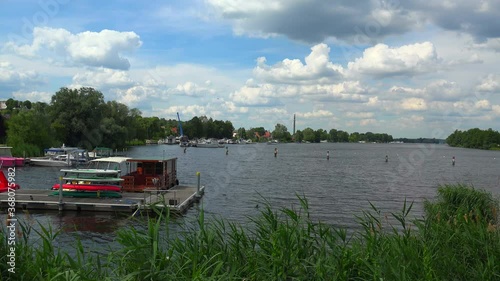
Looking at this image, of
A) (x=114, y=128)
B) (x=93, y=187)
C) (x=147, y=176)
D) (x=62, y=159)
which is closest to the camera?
(x=93, y=187)

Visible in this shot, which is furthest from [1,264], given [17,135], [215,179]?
[17,135]

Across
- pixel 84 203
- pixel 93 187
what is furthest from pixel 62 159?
pixel 84 203

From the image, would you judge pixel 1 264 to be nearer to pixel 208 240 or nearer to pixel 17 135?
pixel 208 240

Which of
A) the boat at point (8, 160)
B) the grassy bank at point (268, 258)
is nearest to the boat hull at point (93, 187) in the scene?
the grassy bank at point (268, 258)

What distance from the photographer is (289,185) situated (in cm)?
4800

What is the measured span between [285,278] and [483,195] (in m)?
18.2

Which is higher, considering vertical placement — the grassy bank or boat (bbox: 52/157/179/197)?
the grassy bank

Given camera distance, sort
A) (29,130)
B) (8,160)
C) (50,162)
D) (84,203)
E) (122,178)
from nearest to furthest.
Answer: (84,203) < (122,178) < (8,160) < (50,162) < (29,130)

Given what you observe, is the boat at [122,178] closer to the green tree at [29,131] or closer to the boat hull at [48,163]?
the boat hull at [48,163]

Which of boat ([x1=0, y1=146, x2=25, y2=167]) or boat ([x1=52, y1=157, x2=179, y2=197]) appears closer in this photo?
boat ([x1=52, y1=157, x2=179, y2=197])

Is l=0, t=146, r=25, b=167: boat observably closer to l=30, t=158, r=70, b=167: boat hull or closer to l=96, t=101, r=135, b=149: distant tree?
l=30, t=158, r=70, b=167: boat hull

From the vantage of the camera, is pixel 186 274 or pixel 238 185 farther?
pixel 238 185

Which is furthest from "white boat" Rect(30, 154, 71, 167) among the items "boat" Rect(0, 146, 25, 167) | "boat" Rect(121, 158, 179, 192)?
"boat" Rect(121, 158, 179, 192)

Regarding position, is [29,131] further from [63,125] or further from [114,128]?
[114,128]
